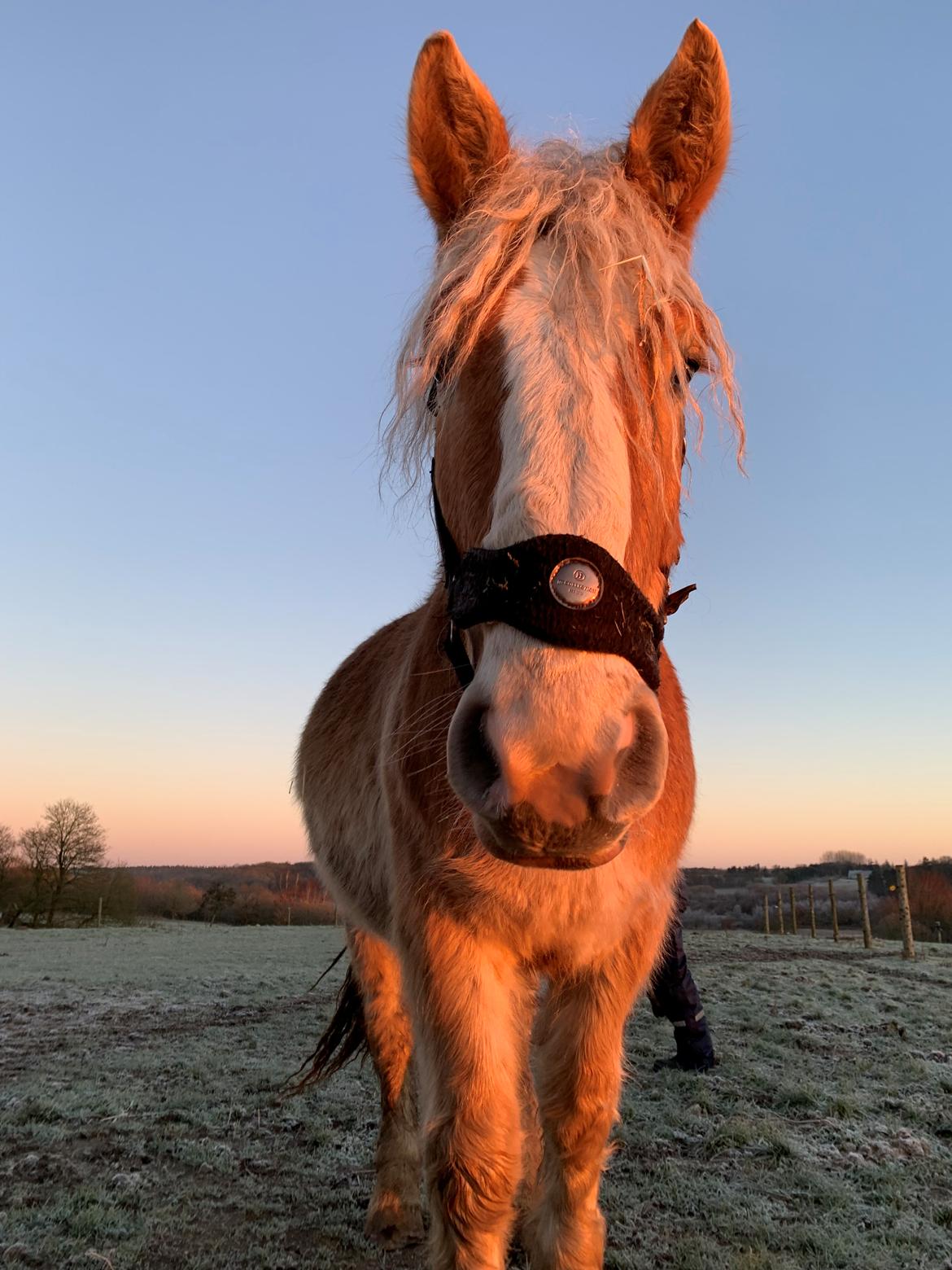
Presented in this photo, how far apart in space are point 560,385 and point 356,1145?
416cm

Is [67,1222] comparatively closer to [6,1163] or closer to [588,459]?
[6,1163]

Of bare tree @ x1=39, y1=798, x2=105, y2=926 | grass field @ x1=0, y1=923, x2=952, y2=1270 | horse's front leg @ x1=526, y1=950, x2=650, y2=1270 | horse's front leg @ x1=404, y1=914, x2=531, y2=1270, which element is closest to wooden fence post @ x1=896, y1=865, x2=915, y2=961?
grass field @ x1=0, y1=923, x2=952, y2=1270

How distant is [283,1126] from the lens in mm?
4352

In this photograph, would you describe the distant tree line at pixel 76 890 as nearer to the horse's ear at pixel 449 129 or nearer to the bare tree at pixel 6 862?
the bare tree at pixel 6 862

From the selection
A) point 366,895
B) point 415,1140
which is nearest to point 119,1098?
point 415,1140

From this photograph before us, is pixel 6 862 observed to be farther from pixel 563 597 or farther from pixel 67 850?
pixel 563 597

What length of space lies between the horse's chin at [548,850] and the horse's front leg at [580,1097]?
1.15 meters

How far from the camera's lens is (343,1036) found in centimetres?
445

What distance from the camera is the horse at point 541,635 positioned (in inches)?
58.1

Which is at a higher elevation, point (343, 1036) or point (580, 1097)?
point (580, 1097)

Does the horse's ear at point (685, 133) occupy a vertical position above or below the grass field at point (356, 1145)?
above

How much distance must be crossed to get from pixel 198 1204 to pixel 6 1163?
1138mm

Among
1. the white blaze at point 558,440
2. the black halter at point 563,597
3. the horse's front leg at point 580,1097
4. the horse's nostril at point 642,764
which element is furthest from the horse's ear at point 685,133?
the horse's front leg at point 580,1097

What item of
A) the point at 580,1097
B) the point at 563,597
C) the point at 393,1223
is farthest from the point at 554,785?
the point at 393,1223
